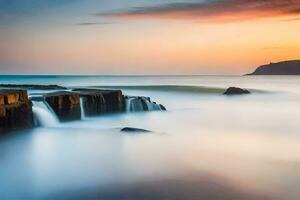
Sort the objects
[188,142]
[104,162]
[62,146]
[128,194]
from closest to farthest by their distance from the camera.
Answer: [128,194] < [104,162] < [62,146] < [188,142]

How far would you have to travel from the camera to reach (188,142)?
845 cm

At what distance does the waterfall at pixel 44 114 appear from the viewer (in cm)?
1003

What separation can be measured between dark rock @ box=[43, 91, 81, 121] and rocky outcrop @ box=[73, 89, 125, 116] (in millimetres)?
552

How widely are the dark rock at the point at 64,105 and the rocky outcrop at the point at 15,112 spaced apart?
4.33ft

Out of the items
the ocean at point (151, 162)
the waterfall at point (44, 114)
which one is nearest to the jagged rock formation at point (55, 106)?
the waterfall at point (44, 114)

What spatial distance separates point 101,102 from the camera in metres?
12.9

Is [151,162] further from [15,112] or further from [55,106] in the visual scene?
[55,106]

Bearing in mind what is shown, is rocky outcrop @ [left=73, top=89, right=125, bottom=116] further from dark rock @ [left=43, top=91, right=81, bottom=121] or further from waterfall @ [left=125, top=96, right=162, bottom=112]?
dark rock @ [left=43, top=91, right=81, bottom=121]

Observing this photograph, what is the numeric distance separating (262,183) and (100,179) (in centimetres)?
198

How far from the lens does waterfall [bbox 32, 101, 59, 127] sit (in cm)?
1003

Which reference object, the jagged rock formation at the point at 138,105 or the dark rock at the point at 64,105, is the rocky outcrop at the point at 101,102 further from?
the dark rock at the point at 64,105

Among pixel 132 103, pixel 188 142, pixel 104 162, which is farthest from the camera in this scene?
pixel 132 103

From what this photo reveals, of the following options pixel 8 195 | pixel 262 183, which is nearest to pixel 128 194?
pixel 8 195

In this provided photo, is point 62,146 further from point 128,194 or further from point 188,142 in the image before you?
point 128,194
